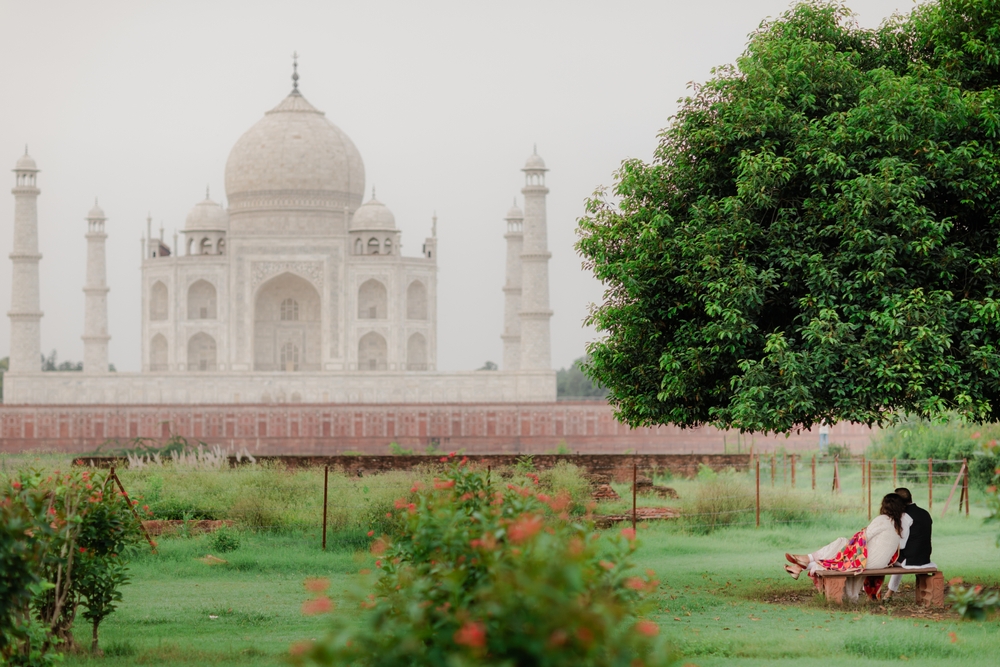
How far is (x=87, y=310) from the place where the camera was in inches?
1308

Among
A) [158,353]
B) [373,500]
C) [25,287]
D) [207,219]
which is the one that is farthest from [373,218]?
[373,500]

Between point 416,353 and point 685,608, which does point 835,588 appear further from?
point 416,353

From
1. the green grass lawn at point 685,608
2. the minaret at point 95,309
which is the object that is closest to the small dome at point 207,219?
the minaret at point 95,309

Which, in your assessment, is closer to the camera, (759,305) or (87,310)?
(759,305)

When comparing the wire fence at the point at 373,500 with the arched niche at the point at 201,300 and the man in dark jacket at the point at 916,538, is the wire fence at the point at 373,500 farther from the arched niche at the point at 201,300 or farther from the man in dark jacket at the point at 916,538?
the arched niche at the point at 201,300

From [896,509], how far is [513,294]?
27.0 m

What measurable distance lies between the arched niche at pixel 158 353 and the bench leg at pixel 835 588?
29.7m

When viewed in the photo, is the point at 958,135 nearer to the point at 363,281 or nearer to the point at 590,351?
the point at 590,351

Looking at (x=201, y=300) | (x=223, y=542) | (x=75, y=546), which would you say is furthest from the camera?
(x=201, y=300)

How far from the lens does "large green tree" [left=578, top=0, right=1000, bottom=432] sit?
730 cm

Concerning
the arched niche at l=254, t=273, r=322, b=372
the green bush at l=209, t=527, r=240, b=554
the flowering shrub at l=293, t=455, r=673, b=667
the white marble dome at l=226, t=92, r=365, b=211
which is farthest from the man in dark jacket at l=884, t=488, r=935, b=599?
the white marble dome at l=226, t=92, r=365, b=211

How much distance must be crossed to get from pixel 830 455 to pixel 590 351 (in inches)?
526

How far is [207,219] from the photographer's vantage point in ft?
116

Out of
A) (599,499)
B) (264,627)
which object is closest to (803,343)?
(264,627)
